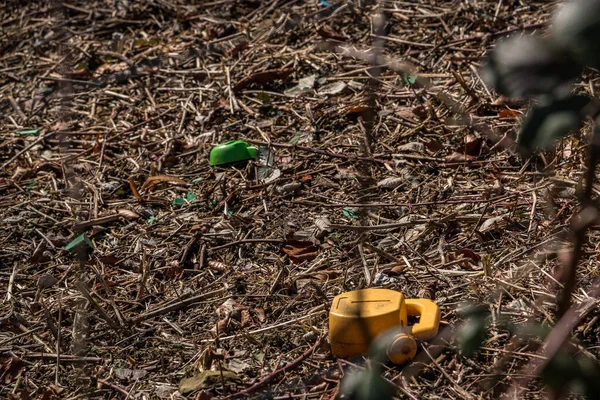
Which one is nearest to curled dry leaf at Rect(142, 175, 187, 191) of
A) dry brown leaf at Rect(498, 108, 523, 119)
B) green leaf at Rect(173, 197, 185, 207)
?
green leaf at Rect(173, 197, 185, 207)

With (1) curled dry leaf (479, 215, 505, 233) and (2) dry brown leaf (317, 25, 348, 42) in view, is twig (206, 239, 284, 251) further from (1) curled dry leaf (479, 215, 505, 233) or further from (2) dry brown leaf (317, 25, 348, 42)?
(2) dry brown leaf (317, 25, 348, 42)

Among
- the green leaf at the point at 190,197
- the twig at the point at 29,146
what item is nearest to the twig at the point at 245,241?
the green leaf at the point at 190,197

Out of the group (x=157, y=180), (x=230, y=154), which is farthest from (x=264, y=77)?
(x=157, y=180)

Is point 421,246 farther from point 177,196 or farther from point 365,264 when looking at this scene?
point 177,196

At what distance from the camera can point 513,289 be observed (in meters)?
2.39

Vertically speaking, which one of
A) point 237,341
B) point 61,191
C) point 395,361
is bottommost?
point 61,191

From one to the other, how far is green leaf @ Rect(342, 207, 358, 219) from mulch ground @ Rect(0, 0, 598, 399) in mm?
10

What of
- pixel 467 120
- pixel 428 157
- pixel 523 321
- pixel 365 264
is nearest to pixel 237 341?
pixel 365 264

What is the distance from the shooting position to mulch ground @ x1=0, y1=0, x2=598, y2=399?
2342 mm

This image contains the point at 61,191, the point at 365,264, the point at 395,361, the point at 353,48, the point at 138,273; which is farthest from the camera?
the point at 353,48

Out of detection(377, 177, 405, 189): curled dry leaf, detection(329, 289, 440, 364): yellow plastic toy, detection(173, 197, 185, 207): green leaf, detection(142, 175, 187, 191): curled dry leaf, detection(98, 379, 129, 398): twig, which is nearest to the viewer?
detection(329, 289, 440, 364): yellow plastic toy

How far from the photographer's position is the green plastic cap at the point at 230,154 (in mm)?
3338

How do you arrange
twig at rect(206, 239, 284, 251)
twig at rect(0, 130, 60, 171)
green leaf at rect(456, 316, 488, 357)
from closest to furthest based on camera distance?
green leaf at rect(456, 316, 488, 357)
twig at rect(206, 239, 284, 251)
twig at rect(0, 130, 60, 171)

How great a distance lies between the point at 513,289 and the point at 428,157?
888mm
